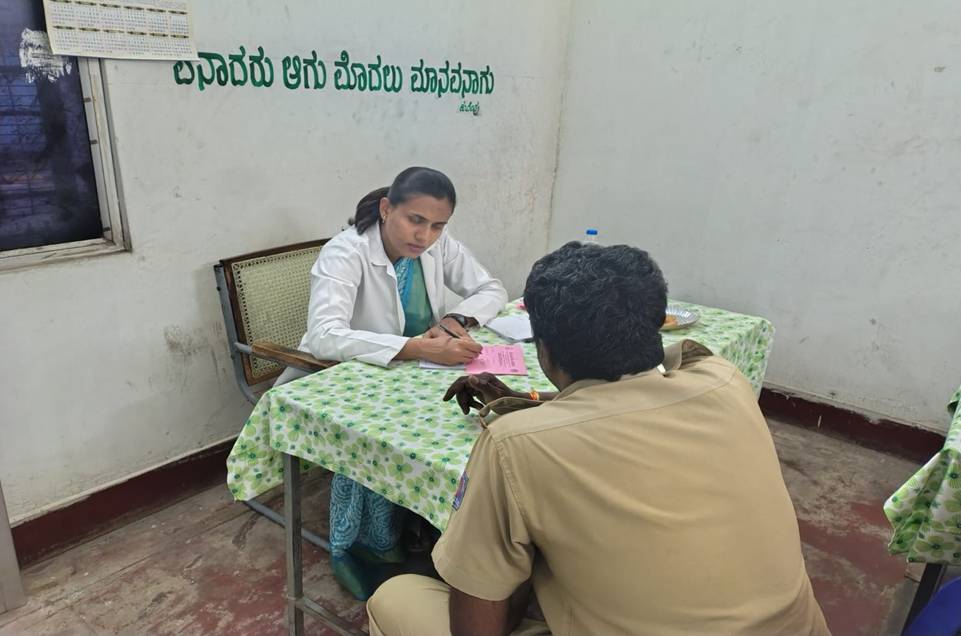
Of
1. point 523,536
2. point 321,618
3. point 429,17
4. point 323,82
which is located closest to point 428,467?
point 523,536

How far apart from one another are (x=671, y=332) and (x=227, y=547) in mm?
1717

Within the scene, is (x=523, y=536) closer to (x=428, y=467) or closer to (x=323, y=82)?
(x=428, y=467)

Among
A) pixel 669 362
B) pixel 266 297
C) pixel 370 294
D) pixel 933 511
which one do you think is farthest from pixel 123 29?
pixel 933 511

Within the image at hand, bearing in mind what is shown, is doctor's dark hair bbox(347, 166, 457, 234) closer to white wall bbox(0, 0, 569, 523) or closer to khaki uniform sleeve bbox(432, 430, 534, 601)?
white wall bbox(0, 0, 569, 523)

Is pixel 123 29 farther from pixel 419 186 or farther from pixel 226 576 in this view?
pixel 226 576

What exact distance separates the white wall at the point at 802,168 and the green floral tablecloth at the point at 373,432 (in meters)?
2.00

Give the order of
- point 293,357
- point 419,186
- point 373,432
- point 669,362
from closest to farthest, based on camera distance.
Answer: point 669,362
point 373,432
point 293,357
point 419,186

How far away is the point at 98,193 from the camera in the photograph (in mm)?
2146

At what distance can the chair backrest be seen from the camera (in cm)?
238

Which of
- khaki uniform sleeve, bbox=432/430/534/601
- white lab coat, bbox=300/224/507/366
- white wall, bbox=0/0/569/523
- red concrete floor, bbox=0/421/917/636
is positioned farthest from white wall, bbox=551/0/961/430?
khaki uniform sleeve, bbox=432/430/534/601

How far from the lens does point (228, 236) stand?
8.10 feet

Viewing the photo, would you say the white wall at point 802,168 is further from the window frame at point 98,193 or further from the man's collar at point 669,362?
the window frame at point 98,193

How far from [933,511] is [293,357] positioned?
1.65 meters

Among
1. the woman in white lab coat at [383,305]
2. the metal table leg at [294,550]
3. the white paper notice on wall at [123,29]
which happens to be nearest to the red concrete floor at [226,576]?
the metal table leg at [294,550]
